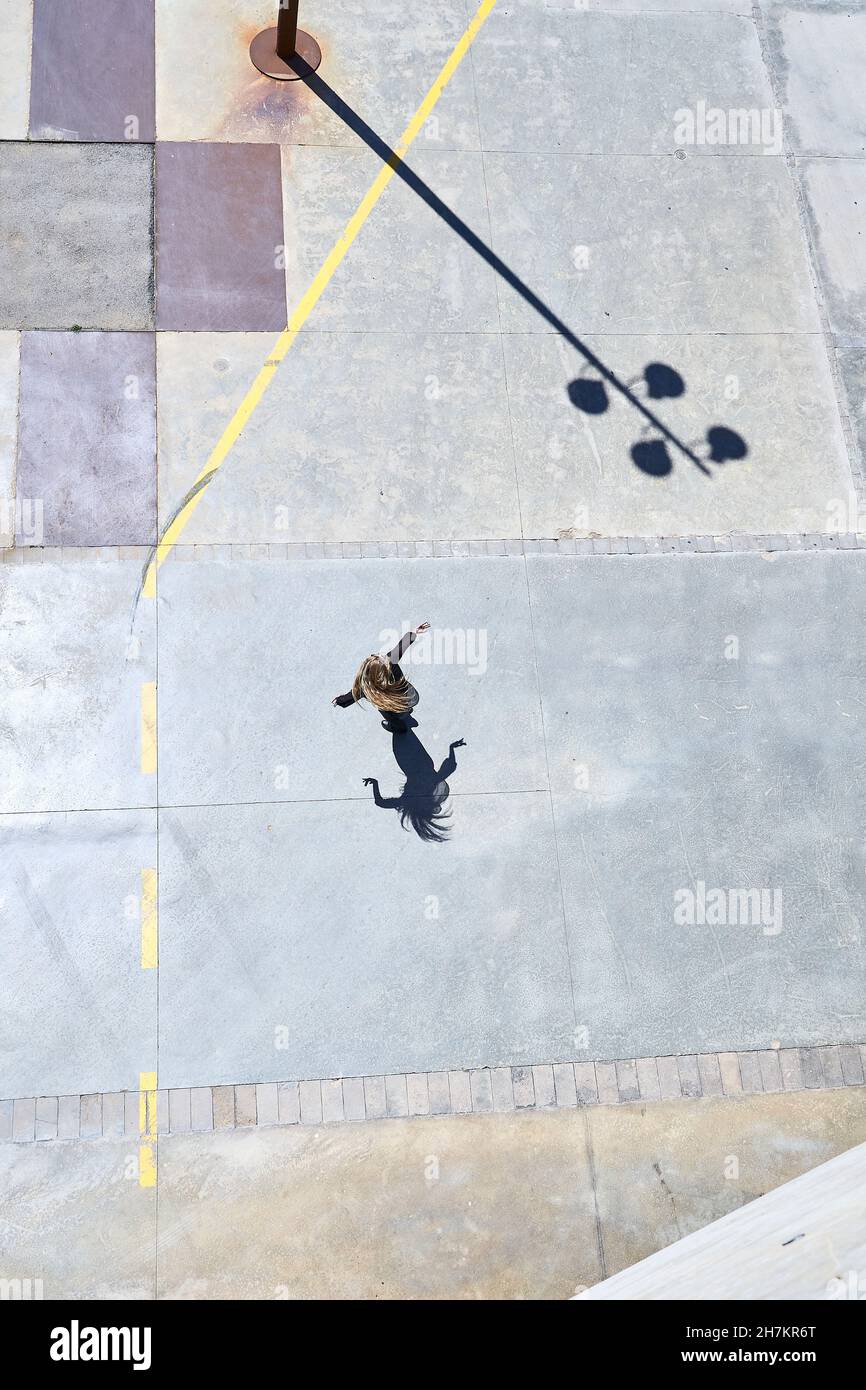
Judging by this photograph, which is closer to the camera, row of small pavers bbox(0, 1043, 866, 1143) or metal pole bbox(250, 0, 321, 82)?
row of small pavers bbox(0, 1043, 866, 1143)

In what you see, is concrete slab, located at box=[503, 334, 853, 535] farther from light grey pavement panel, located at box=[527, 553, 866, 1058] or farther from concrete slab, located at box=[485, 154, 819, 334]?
light grey pavement panel, located at box=[527, 553, 866, 1058]

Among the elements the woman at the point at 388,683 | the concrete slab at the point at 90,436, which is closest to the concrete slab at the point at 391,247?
the concrete slab at the point at 90,436

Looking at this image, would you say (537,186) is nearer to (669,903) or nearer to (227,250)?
(227,250)

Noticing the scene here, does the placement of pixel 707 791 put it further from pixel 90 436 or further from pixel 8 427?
pixel 8 427

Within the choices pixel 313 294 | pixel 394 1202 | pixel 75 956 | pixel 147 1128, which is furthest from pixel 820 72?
pixel 147 1128

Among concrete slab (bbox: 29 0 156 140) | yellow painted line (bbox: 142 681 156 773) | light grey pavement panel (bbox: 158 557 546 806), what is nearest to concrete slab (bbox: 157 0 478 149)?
concrete slab (bbox: 29 0 156 140)

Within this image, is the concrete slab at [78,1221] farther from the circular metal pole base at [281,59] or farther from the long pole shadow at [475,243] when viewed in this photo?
the circular metal pole base at [281,59]
